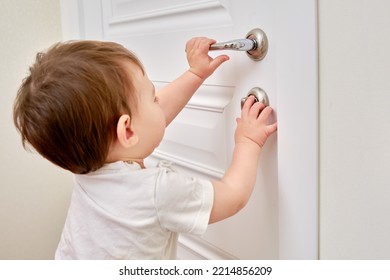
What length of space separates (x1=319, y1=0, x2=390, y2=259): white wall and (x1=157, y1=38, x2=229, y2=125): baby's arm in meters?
0.20

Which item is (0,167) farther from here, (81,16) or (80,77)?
(80,77)

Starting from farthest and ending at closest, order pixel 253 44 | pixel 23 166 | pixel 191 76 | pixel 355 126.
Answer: pixel 23 166, pixel 191 76, pixel 253 44, pixel 355 126

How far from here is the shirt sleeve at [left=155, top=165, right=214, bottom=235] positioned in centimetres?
58

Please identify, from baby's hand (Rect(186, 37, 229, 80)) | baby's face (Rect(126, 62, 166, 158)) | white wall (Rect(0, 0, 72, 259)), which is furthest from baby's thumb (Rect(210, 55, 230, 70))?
white wall (Rect(0, 0, 72, 259))

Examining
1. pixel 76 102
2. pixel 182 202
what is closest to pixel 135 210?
pixel 182 202

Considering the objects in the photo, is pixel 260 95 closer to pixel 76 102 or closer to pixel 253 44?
pixel 253 44

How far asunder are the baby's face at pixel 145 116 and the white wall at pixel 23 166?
70 cm

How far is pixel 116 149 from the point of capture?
0.62 metres

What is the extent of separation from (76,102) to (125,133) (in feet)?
0.28

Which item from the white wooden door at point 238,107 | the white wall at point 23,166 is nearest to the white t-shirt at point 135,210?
the white wooden door at point 238,107

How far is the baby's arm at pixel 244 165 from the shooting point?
23.8 inches

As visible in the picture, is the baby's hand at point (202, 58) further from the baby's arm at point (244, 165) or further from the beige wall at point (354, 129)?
the beige wall at point (354, 129)

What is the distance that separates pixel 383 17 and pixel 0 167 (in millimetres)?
1100
